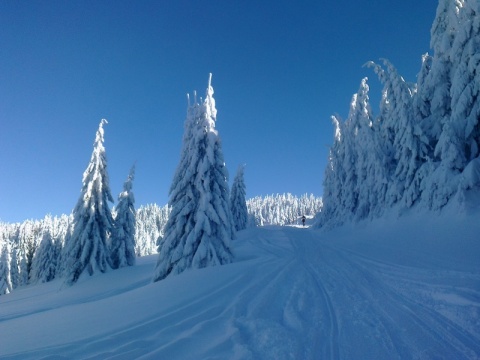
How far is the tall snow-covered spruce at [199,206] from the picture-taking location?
1433 centimetres

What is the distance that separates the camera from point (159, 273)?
14844mm

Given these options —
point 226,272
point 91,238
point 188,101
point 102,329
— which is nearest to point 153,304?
point 102,329

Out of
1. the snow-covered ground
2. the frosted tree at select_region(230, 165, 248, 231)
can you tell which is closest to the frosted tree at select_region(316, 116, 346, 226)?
the frosted tree at select_region(230, 165, 248, 231)

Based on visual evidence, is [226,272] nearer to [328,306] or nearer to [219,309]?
[219,309]

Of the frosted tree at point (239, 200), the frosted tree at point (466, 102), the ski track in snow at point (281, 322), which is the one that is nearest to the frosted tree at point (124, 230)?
the frosted tree at point (239, 200)

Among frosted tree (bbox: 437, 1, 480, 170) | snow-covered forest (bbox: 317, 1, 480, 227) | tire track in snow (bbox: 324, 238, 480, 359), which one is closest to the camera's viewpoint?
tire track in snow (bbox: 324, 238, 480, 359)

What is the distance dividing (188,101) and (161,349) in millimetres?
15321

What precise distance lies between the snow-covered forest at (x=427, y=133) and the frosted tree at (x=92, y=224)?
27.4 meters

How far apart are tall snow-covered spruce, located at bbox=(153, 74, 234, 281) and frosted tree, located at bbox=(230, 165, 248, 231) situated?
1273 inches

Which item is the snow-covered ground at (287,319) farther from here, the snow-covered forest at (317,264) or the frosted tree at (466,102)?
the frosted tree at (466,102)

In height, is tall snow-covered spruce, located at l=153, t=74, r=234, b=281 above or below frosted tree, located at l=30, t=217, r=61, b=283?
above

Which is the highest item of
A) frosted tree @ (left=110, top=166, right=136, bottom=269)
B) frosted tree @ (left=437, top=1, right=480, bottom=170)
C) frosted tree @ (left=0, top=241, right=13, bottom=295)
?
frosted tree @ (left=437, top=1, right=480, bottom=170)

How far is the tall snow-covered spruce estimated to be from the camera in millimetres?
14328

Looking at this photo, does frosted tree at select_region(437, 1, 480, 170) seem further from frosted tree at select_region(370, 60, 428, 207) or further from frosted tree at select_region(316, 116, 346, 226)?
frosted tree at select_region(316, 116, 346, 226)
